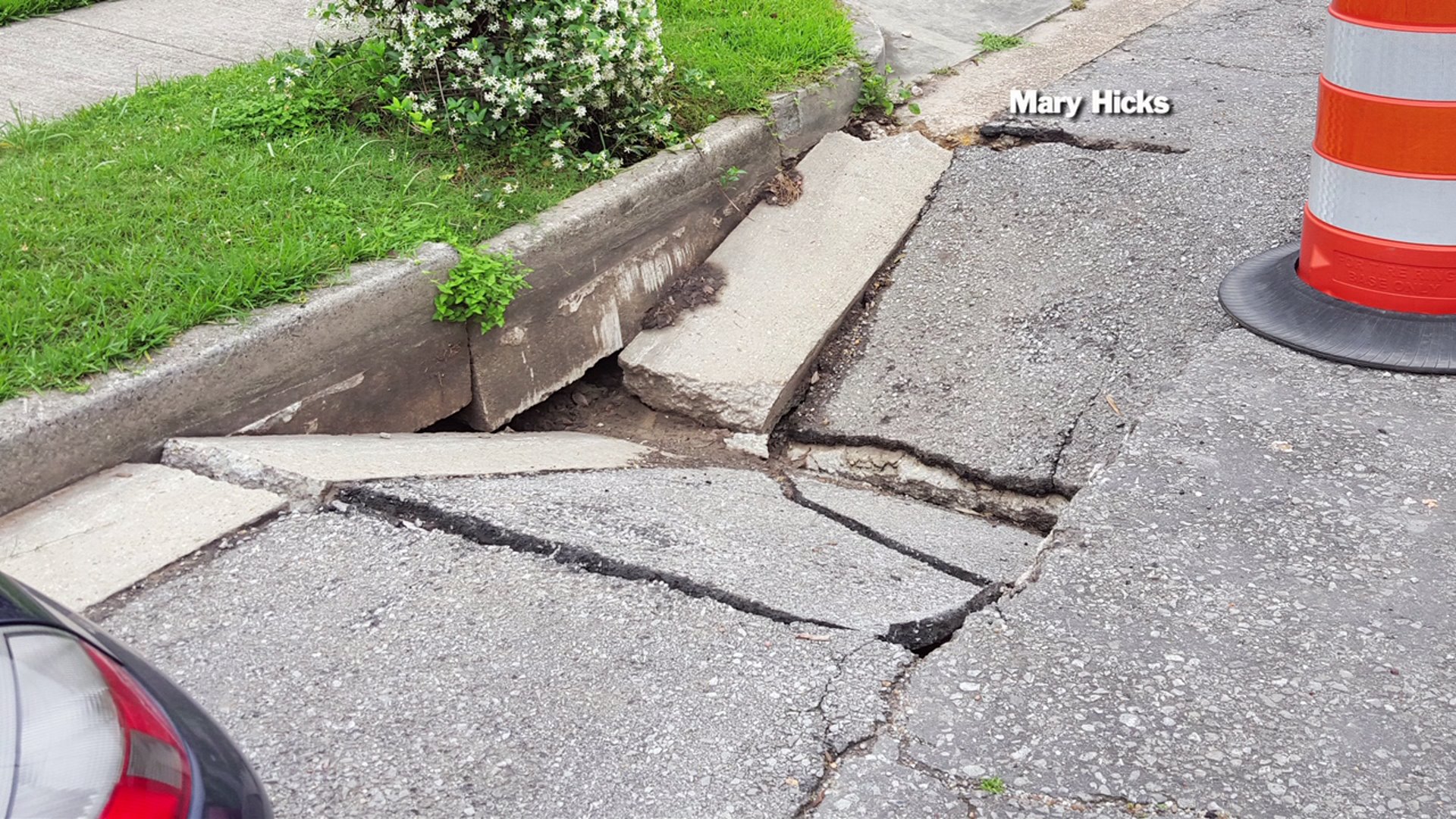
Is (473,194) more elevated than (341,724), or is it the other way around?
(473,194)

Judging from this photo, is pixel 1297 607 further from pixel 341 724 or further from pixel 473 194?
pixel 473 194

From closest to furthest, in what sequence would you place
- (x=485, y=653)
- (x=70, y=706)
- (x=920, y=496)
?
1. (x=70, y=706)
2. (x=485, y=653)
3. (x=920, y=496)

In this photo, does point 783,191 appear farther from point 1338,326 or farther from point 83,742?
point 83,742

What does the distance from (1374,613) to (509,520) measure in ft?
6.61

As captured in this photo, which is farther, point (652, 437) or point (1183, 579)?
point (652, 437)

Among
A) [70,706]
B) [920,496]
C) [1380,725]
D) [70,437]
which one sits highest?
[70,706]

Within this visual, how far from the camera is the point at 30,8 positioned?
6191mm

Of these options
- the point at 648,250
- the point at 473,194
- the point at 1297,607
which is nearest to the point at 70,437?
the point at 473,194

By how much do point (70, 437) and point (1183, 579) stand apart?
271 centimetres

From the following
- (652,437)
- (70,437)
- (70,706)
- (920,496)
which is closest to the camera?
(70,706)

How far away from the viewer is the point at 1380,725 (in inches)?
97.1

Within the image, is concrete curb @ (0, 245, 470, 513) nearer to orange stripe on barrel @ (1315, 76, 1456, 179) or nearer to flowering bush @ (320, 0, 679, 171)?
flowering bush @ (320, 0, 679, 171)

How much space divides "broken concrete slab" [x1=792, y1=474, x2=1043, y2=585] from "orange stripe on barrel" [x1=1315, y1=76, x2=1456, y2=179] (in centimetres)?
151

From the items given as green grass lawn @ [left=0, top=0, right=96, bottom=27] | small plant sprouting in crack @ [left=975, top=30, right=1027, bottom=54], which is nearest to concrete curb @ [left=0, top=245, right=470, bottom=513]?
green grass lawn @ [left=0, top=0, right=96, bottom=27]
